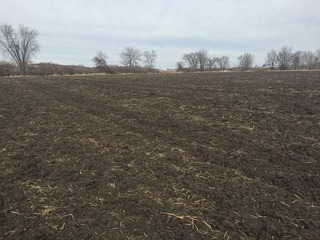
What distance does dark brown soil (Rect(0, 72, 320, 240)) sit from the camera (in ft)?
14.5

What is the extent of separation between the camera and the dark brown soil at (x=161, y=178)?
4426 mm

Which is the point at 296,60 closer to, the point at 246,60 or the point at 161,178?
A: the point at 246,60

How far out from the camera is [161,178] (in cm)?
597

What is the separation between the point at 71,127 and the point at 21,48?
96.9m

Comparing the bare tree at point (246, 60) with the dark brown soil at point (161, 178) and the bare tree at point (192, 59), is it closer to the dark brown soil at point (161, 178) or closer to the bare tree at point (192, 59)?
the bare tree at point (192, 59)

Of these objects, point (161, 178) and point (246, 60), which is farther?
point (246, 60)

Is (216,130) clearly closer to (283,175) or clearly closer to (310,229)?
(283,175)

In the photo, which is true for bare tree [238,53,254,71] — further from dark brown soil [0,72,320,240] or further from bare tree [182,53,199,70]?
dark brown soil [0,72,320,240]

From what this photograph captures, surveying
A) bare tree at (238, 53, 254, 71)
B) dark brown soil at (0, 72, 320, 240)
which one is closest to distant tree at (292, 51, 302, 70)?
bare tree at (238, 53, 254, 71)

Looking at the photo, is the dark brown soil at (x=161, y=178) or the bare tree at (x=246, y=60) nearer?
the dark brown soil at (x=161, y=178)

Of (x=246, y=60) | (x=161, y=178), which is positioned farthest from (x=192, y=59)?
(x=161, y=178)

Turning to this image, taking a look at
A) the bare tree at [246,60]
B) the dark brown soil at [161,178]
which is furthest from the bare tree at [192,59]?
the dark brown soil at [161,178]

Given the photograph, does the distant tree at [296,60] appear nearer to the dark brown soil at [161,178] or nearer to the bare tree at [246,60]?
the bare tree at [246,60]

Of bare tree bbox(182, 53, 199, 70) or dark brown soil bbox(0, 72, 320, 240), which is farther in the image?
bare tree bbox(182, 53, 199, 70)
